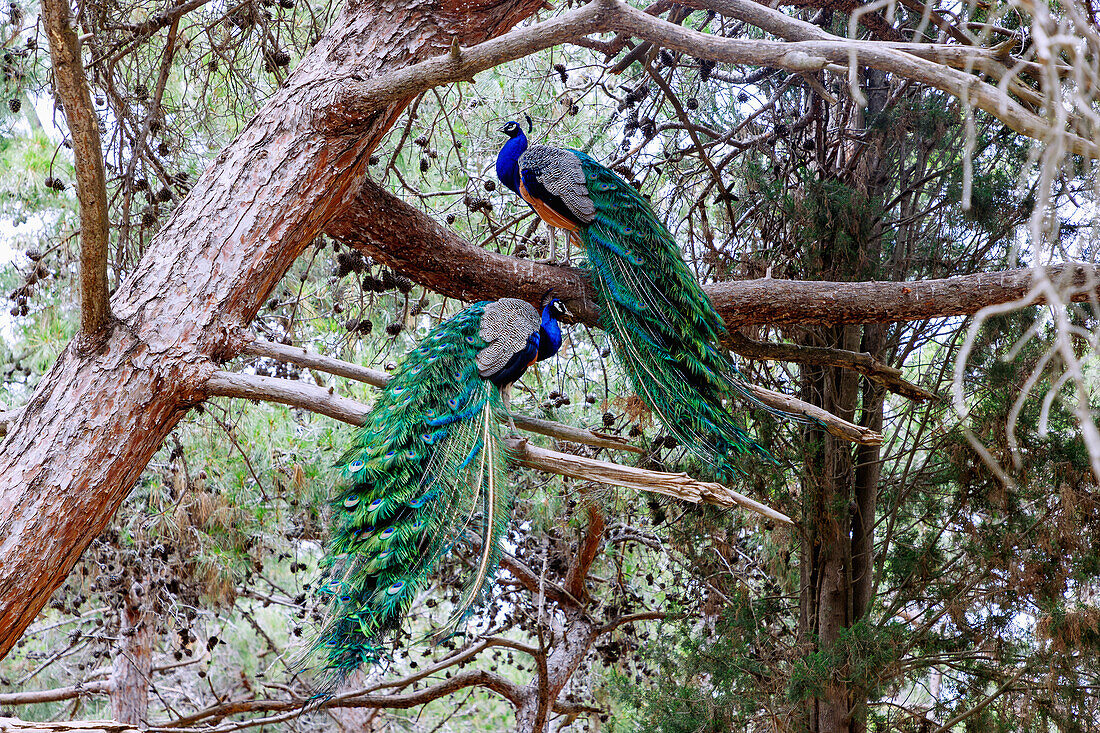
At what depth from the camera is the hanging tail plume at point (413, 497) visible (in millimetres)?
1970

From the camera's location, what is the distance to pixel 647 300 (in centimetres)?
269

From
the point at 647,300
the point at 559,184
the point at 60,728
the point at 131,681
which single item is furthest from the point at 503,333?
the point at 131,681

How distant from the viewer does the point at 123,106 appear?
2807 mm

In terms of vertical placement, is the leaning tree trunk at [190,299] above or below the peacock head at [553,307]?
below

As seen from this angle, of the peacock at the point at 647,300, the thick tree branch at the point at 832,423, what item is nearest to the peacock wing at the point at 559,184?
the peacock at the point at 647,300

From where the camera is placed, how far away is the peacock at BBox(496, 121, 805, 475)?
2490mm

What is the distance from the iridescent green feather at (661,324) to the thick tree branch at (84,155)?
140cm

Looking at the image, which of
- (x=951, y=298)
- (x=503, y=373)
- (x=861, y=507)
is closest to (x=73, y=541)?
(x=503, y=373)

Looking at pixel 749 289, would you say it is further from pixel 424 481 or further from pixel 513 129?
pixel 424 481

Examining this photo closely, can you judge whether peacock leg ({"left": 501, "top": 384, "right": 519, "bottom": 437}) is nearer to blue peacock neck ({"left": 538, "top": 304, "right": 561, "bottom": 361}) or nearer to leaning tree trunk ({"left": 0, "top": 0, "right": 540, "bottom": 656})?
blue peacock neck ({"left": 538, "top": 304, "right": 561, "bottom": 361})

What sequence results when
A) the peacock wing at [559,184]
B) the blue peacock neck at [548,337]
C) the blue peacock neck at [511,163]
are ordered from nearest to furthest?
the blue peacock neck at [548,337], the peacock wing at [559,184], the blue peacock neck at [511,163]

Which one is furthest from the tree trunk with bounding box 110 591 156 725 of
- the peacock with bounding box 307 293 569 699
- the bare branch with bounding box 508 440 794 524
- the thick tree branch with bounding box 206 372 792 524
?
the bare branch with bounding box 508 440 794 524

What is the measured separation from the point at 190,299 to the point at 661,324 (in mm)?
1296

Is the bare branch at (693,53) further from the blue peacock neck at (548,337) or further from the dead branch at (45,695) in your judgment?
the dead branch at (45,695)
